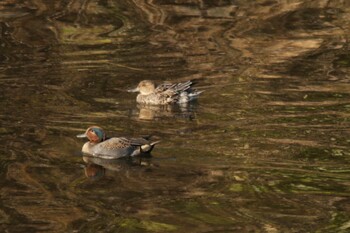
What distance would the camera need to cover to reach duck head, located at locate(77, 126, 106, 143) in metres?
11.8

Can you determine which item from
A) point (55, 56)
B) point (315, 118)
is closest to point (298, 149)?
point (315, 118)

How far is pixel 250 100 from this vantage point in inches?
539

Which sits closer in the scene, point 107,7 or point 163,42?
point 163,42

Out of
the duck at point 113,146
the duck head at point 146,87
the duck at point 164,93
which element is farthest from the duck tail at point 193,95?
the duck at point 113,146

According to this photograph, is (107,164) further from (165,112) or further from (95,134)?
(165,112)

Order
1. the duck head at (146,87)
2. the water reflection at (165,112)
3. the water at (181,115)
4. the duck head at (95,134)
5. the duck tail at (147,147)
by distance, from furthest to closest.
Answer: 1. the duck head at (146,87)
2. the water reflection at (165,112)
3. the duck head at (95,134)
4. the duck tail at (147,147)
5. the water at (181,115)

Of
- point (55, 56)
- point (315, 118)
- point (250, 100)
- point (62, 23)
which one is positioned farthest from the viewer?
point (62, 23)

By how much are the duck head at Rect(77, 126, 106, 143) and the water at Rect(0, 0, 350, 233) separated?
0.27 metres

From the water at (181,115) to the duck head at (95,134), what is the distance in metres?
0.27

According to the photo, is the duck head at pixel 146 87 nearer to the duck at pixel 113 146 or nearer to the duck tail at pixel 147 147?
the duck at pixel 113 146

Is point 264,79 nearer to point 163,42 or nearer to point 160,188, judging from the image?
point 163,42

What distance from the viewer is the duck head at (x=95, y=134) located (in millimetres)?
11766

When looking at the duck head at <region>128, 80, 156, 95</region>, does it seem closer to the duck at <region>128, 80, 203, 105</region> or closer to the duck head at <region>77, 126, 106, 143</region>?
the duck at <region>128, 80, 203, 105</region>

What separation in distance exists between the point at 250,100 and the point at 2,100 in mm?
2946
